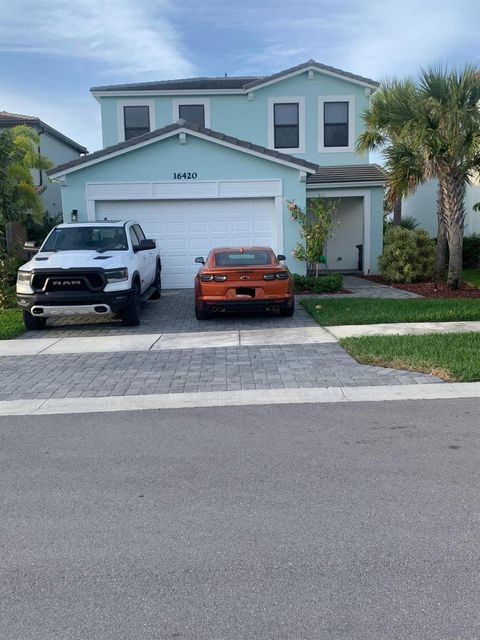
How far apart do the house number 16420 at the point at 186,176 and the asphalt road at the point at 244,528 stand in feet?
36.4

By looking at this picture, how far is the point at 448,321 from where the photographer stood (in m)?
10.8

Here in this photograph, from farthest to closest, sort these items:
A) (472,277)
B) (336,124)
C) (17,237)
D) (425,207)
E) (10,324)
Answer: (425,207) → (336,124) → (17,237) → (472,277) → (10,324)

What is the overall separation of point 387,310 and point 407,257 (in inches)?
233

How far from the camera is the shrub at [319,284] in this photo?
49.3 feet

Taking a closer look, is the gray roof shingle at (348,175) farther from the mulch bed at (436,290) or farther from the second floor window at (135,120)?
the second floor window at (135,120)

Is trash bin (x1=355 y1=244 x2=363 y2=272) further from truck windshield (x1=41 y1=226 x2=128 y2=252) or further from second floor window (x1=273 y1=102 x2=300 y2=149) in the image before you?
truck windshield (x1=41 y1=226 x2=128 y2=252)

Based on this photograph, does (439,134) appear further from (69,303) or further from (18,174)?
(18,174)

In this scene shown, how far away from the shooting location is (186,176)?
1595cm

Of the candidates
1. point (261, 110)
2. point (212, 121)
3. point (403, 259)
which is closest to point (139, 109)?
point (212, 121)

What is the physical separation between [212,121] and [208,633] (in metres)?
20.2

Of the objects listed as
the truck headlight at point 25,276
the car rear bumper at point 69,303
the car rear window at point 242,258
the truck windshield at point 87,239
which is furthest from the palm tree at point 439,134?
the truck headlight at point 25,276

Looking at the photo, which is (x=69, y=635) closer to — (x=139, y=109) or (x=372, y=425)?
(x=372, y=425)

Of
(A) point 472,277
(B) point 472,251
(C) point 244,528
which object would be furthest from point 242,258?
(B) point 472,251

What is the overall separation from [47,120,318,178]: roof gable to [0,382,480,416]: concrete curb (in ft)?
33.7
